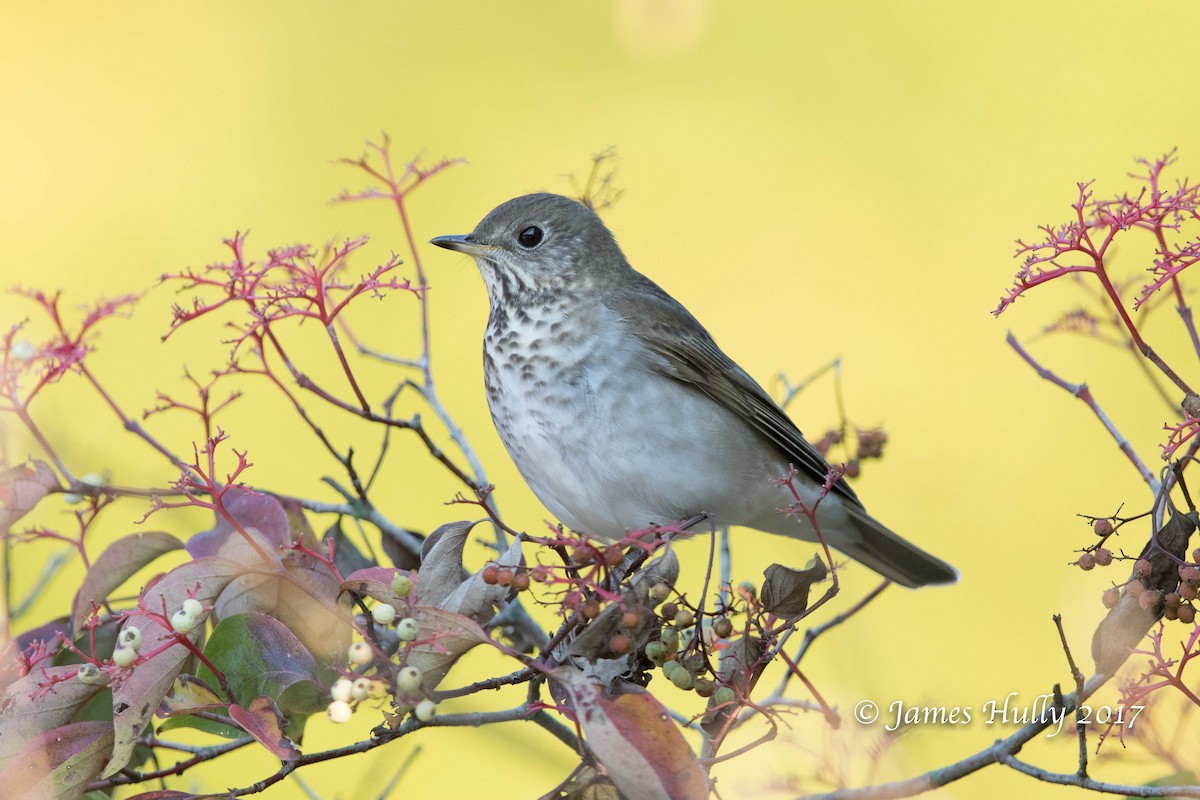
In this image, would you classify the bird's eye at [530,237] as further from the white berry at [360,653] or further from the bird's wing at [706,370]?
the white berry at [360,653]

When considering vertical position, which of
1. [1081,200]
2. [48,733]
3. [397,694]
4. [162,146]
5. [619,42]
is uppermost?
[619,42]

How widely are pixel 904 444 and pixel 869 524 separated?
1378 millimetres

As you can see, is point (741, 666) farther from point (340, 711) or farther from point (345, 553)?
point (345, 553)

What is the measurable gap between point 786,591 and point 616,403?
1368 millimetres

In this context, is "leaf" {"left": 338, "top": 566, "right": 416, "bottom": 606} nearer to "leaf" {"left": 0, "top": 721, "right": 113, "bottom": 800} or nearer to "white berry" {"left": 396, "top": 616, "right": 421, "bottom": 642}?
"white berry" {"left": 396, "top": 616, "right": 421, "bottom": 642}

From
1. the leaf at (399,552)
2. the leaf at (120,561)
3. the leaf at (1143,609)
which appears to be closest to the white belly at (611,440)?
the leaf at (399,552)

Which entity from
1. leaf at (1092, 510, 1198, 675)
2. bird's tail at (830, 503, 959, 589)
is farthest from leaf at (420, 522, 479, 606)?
bird's tail at (830, 503, 959, 589)

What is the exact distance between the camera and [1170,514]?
172cm

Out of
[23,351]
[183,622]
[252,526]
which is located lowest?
[183,622]

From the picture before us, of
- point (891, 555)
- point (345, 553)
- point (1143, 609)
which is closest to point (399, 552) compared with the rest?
point (345, 553)

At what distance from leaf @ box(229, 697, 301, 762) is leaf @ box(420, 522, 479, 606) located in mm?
242

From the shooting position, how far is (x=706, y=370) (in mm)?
3473

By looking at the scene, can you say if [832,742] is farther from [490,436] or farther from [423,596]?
[490,436]

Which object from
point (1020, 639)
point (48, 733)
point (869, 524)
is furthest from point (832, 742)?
point (1020, 639)
